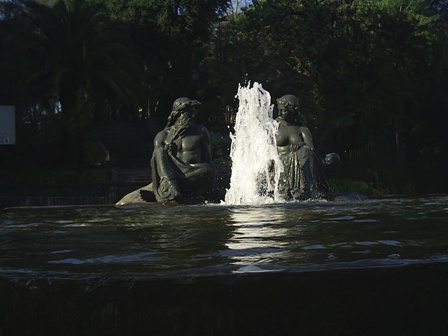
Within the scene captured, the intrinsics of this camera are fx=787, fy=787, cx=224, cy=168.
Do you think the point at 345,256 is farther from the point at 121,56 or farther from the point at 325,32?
the point at 325,32

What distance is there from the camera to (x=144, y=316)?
281 cm

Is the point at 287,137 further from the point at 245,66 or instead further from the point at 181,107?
the point at 245,66

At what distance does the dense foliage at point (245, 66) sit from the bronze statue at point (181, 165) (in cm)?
1609

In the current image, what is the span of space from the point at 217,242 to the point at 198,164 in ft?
21.4

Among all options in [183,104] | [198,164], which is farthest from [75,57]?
[198,164]

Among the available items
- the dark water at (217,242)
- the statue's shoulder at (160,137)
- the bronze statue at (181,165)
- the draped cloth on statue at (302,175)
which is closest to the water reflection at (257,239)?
the dark water at (217,242)

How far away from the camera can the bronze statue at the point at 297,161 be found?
1085cm

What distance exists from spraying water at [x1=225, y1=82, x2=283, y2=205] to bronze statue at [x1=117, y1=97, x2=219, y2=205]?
503mm

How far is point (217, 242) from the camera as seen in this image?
4520 millimetres

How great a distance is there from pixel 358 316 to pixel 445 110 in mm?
41200

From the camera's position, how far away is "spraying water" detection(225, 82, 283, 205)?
11.3 meters

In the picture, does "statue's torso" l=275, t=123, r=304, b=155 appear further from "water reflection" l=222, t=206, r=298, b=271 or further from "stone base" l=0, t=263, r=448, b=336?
"stone base" l=0, t=263, r=448, b=336

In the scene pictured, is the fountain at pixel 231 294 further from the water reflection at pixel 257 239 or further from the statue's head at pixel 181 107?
the statue's head at pixel 181 107

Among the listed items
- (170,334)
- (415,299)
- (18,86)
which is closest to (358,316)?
(415,299)
